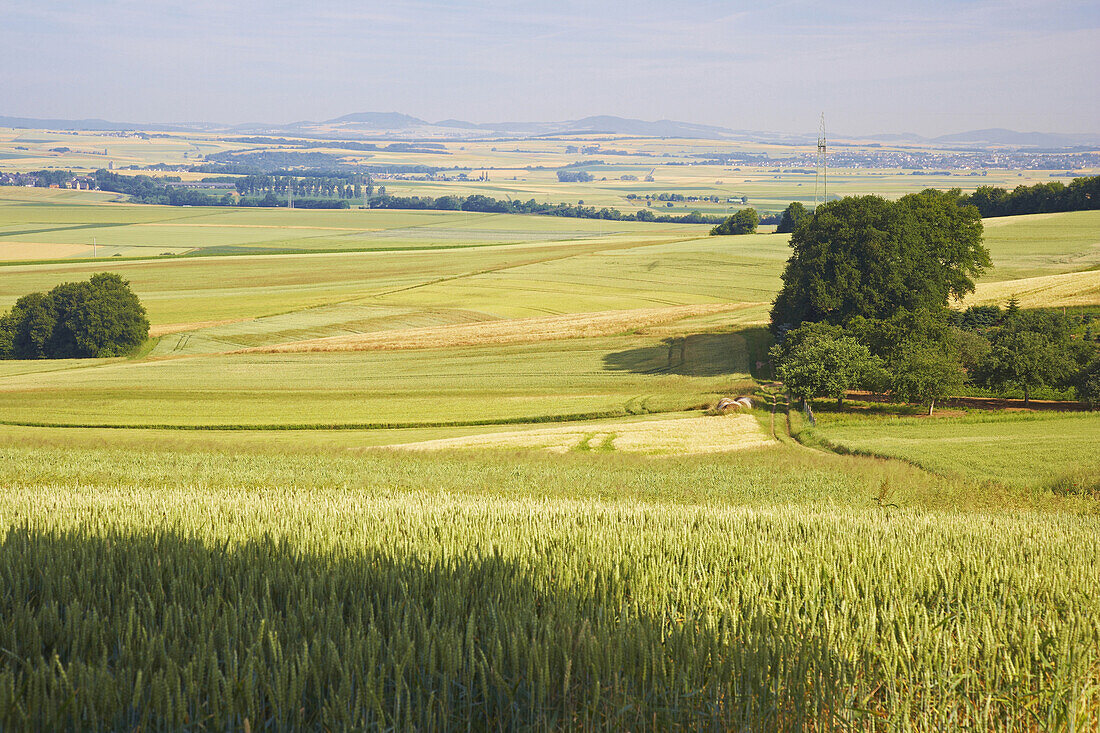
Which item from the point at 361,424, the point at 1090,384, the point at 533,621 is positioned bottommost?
the point at 361,424

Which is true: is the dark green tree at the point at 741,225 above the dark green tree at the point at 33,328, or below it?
above

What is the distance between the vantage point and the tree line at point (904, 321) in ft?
142

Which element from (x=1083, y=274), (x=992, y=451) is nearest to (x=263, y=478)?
(x=992, y=451)

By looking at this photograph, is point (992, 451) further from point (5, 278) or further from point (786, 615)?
point (5, 278)

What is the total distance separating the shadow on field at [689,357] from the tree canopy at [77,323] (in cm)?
4293

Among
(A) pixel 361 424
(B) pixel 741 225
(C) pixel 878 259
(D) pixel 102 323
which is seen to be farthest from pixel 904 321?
(B) pixel 741 225

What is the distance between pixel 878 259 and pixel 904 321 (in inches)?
253

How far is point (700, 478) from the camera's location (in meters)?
21.8

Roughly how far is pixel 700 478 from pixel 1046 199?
117088mm

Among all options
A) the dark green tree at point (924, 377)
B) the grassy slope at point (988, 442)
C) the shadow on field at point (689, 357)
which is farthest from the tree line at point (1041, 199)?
the grassy slope at point (988, 442)

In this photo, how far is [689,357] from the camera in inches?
2218

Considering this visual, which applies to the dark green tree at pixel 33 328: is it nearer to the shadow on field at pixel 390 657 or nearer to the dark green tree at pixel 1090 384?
the shadow on field at pixel 390 657

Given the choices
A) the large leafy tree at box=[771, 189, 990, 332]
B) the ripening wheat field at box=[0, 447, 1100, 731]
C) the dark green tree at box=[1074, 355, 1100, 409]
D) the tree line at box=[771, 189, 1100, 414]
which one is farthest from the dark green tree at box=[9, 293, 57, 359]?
the dark green tree at box=[1074, 355, 1100, 409]

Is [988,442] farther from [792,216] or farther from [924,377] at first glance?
[792,216]
